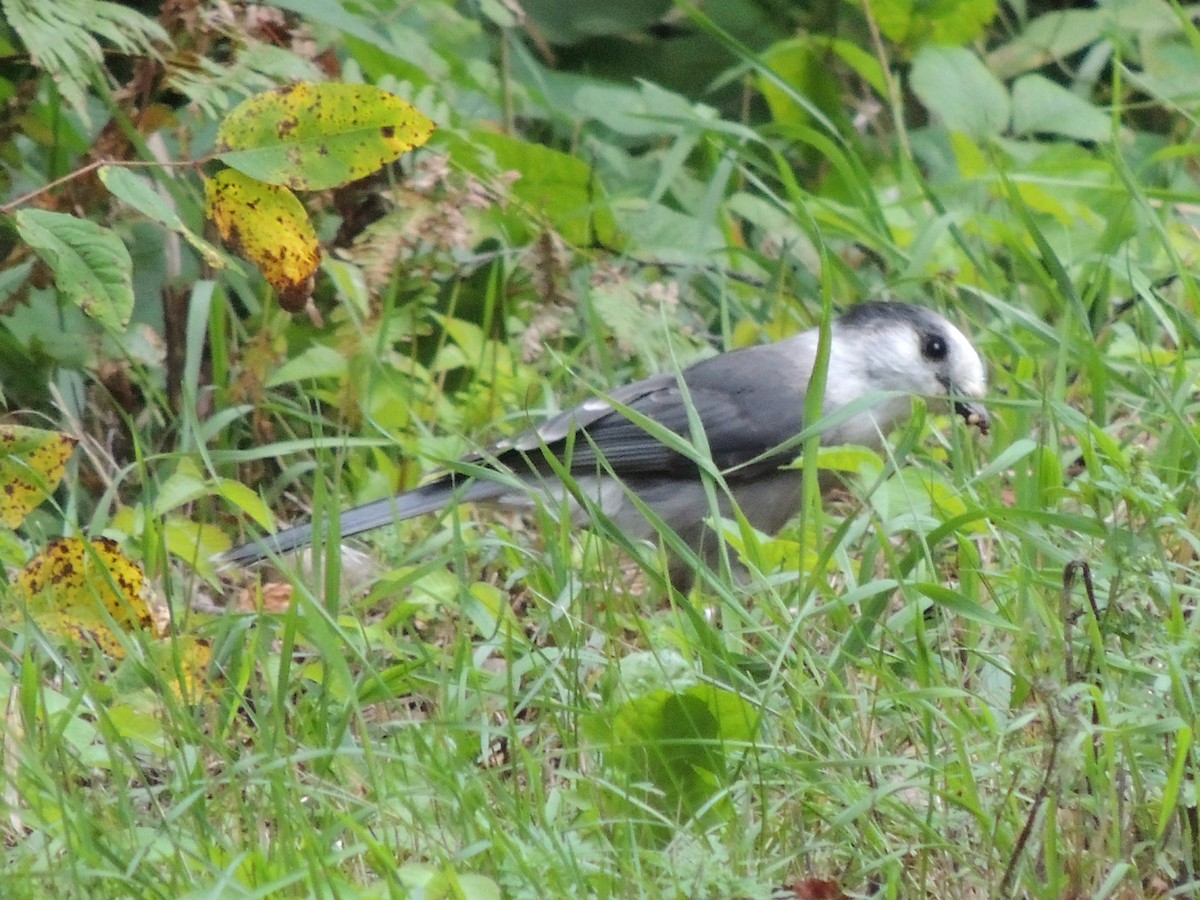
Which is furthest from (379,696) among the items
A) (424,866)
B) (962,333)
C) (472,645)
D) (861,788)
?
(962,333)

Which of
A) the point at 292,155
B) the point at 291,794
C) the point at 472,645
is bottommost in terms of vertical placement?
the point at 472,645

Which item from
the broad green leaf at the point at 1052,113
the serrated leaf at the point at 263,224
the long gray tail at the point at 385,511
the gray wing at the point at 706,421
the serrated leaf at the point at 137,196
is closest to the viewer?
the serrated leaf at the point at 137,196

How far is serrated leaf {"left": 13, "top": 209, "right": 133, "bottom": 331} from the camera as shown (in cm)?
295

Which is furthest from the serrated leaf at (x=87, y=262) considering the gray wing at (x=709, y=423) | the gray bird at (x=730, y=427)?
the gray wing at (x=709, y=423)

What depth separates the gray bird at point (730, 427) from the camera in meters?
4.26

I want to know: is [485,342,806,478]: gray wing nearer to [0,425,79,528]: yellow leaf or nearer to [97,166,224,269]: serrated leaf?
[0,425,79,528]: yellow leaf

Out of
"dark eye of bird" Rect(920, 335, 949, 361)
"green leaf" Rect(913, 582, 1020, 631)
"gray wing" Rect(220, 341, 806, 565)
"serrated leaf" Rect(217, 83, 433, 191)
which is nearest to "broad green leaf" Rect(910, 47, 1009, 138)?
"dark eye of bird" Rect(920, 335, 949, 361)

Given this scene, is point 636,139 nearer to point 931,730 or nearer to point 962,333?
point 962,333

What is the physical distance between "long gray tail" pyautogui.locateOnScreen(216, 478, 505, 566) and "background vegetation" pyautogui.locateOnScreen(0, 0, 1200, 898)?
0.07 metres

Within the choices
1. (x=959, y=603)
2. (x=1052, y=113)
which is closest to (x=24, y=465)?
(x=959, y=603)

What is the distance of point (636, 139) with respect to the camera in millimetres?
6125

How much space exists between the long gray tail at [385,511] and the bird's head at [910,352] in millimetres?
1145

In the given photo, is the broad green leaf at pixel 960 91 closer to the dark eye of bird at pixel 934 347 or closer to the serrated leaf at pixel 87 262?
the dark eye of bird at pixel 934 347

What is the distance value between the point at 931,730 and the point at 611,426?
6.44ft
